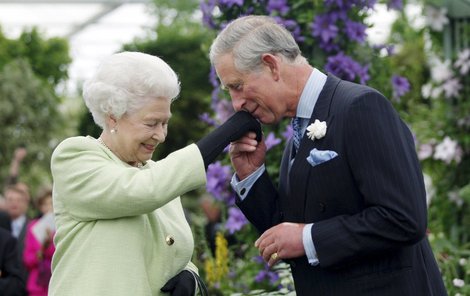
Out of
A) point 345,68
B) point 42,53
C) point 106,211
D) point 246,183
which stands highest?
point 106,211

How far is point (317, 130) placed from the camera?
274 cm

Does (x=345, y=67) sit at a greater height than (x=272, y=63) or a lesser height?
lesser

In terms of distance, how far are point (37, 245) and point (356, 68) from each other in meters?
3.31

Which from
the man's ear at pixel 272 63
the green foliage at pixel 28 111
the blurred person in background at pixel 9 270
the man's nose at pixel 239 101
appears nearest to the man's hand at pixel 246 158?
the man's nose at pixel 239 101

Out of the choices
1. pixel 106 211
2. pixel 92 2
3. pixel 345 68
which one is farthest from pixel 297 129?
pixel 92 2

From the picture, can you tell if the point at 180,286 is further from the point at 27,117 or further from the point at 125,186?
the point at 27,117

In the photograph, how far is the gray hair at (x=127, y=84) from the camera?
2730 mm

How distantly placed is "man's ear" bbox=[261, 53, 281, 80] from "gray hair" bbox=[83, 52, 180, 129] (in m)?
0.29

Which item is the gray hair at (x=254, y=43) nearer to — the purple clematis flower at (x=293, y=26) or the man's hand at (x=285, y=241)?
the man's hand at (x=285, y=241)

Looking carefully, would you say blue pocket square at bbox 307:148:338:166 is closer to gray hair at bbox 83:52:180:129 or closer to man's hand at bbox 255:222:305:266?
man's hand at bbox 255:222:305:266

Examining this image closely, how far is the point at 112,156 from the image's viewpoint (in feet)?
9.12

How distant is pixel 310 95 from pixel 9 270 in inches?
138

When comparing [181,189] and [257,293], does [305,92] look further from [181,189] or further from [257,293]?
[257,293]

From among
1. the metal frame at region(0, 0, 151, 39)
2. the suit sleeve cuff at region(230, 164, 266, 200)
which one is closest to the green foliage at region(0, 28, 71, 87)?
the metal frame at region(0, 0, 151, 39)
